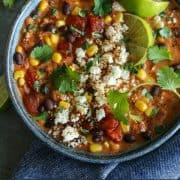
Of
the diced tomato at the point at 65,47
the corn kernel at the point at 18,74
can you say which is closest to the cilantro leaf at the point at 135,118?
the diced tomato at the point at 65,47

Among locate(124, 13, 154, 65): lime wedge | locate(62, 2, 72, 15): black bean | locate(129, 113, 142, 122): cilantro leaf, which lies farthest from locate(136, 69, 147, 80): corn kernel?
locate(62, 2, 72, 15): black bean

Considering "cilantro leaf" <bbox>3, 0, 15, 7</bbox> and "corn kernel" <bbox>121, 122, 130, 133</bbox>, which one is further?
"cilantro leaf" <bbox>3, 0, 15, 7</bbox>

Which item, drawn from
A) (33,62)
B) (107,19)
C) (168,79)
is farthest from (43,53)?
(168,79)

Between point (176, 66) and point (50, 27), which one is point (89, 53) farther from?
point (176, 66)

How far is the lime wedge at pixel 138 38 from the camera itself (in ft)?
8.01

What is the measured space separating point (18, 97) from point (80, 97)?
0.83 feet

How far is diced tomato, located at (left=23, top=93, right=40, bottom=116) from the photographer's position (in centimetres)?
250

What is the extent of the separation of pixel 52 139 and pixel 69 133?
0.26 feet

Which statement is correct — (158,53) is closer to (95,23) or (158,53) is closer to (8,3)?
(95,23)

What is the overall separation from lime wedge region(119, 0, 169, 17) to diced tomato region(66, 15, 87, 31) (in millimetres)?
178

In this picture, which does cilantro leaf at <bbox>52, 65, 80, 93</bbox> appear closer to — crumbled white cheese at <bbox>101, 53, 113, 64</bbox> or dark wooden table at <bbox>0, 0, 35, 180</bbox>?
crumbled white cheese at <bbox>101, 53, 113, 64</bbox>

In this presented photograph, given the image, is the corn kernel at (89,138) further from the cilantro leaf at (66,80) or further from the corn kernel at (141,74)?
the corn kernel at (141,74)

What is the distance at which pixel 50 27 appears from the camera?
99.3 inches

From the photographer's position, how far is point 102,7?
253 cm
